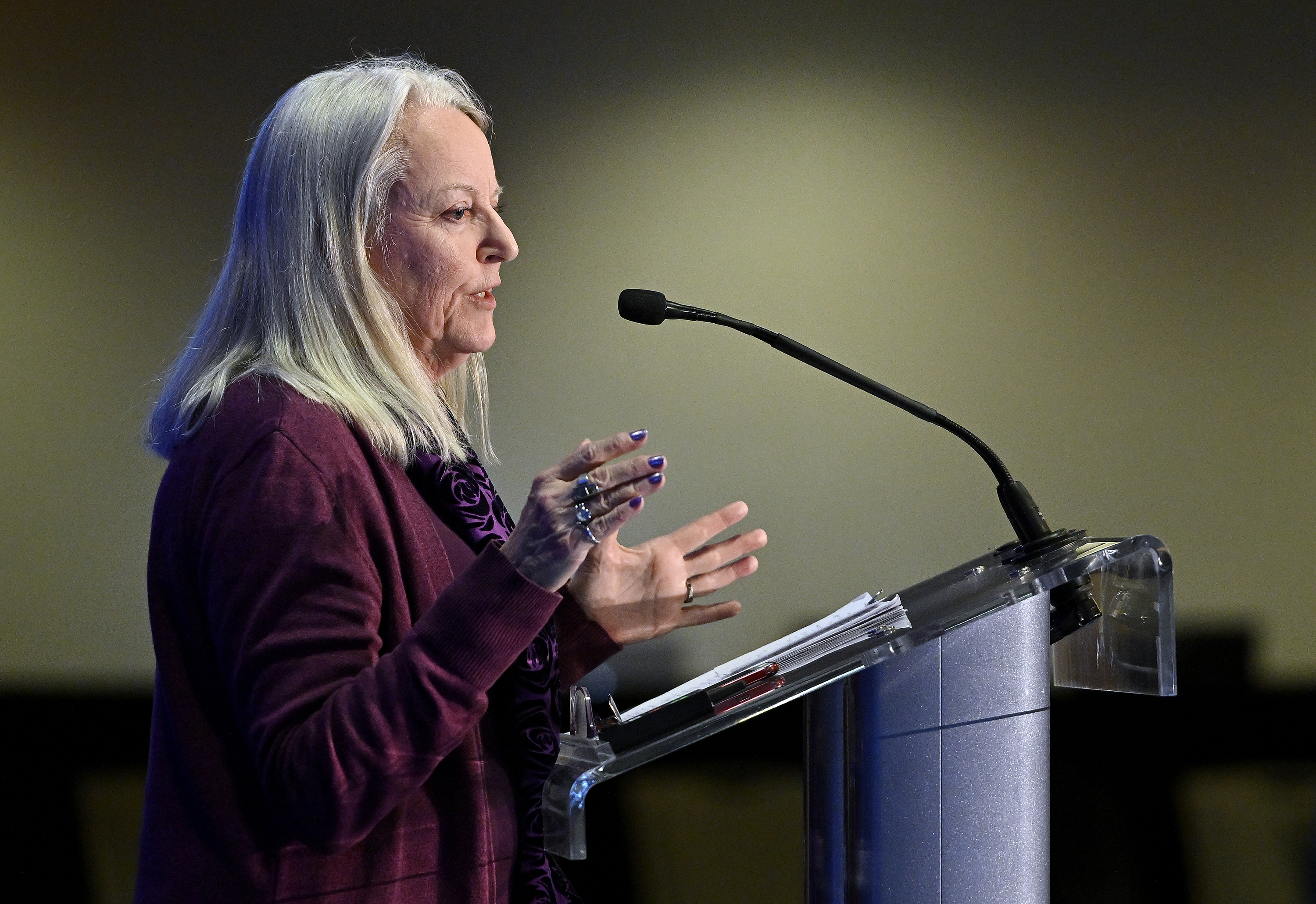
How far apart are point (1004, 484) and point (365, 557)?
591mm

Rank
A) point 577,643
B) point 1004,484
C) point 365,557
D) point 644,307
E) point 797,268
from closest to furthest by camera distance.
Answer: point 365,557 → point 1004,484 → point 644,307 → point 577,643 → point 797,268

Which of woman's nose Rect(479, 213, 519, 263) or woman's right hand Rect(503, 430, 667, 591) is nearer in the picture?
woman's right hand Rect(503, 430, 667, 591)

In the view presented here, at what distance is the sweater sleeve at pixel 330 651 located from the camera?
81cm

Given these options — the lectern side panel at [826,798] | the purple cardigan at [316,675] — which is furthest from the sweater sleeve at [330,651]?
the lectern side panel at [826,798]

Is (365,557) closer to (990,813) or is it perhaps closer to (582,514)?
(582,514)

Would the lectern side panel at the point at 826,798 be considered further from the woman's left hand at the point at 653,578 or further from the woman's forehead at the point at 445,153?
the woman's forehead at the point at 445,153

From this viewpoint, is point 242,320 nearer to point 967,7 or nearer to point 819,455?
point 819,455

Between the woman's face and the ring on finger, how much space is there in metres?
0.40

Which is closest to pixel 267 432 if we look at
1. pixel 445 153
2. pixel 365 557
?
pixel 365 557

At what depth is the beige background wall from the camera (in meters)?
2.34

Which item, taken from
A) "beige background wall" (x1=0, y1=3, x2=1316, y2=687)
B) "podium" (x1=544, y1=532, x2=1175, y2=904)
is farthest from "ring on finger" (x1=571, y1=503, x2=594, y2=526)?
"beige background wall" (x1=0, y1=3, x2=1316, y2=687)

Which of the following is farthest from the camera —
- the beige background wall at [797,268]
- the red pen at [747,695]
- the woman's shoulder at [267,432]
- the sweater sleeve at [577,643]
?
the beige background wall at [797,268]

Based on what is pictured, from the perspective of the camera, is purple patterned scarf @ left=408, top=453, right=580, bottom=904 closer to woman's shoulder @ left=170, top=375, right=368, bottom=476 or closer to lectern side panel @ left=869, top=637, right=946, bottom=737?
woman's shoulder @ left=170, top=375, right=368, bottom=476

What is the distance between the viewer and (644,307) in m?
1.14
